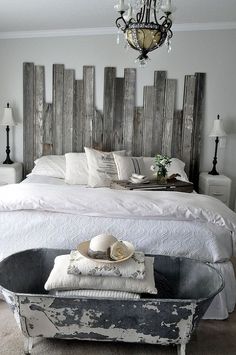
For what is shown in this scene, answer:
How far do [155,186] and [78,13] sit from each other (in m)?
2.01

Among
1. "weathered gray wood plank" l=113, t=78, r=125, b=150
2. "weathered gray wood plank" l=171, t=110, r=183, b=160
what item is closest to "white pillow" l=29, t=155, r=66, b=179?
"weathered gray wood plank" l=113, t=78, r=125, b=150

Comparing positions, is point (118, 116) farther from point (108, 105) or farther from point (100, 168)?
point (100, 168)

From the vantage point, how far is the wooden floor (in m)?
1.96

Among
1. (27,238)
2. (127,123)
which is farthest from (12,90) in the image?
(27,238)

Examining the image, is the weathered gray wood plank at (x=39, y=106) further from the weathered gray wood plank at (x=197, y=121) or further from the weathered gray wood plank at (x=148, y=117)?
the weathered gray wood plank at (x=197, y=121)

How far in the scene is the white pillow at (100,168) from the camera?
3680mm

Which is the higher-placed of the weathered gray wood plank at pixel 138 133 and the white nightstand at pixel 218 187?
the weathered gray wood plank at pixel 138 133

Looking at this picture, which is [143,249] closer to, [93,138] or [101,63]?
[93,138]

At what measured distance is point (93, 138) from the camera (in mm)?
4438

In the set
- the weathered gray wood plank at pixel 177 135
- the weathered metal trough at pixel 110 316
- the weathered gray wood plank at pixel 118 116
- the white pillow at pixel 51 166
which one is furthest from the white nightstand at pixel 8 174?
the weathered metal trough at pixel 110 316

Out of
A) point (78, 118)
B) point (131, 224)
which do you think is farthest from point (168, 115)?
point (131, 224)

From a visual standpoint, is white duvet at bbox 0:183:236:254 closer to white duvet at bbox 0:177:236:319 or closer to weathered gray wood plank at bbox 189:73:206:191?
white duvet at bbox 0:177:236:319

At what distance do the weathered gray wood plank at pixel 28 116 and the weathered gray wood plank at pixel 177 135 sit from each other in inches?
72.8

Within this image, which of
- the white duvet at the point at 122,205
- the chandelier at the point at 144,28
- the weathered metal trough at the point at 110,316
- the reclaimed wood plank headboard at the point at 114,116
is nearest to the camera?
the weathered metal trough at the point at 110,316
